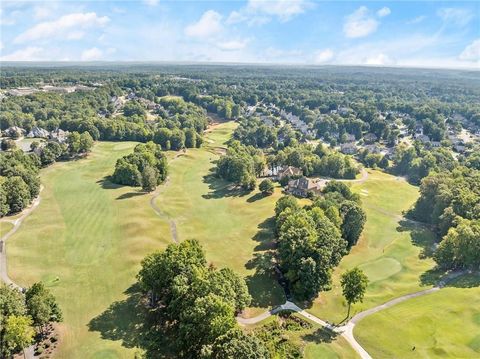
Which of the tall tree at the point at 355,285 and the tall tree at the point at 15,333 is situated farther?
the tall tree at the point at 355,285

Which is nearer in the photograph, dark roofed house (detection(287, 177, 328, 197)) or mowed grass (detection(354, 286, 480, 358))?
mowed grass (detection(354, 286, 480, 358))

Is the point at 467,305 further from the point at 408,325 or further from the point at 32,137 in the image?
the point at 32,137

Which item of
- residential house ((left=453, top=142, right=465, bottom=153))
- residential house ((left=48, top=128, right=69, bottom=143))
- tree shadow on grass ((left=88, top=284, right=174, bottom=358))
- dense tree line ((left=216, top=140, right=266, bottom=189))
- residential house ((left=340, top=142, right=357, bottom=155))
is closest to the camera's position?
tree shadow on grass ((left=88, top=284, right=174, bottom=358))

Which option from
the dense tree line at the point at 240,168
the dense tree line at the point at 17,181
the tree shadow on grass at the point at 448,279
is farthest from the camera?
the dense tree line at the point at 240,168

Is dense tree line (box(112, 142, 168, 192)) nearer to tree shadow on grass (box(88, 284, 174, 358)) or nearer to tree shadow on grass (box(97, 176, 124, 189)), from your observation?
tree shadow on grass (box(97, 176, 124, 189))

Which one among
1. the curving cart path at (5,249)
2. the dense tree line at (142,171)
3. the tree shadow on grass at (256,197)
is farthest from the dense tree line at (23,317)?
the tree shadow on grass at (256,197)

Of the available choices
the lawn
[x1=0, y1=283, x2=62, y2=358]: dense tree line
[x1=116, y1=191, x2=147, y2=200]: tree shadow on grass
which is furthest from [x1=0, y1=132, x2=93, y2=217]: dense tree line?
[x1=0, y1=283, x2=62, y2=358]: dense tree line

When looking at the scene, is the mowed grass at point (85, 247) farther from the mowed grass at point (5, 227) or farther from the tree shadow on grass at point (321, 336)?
the tree shadow on grass at point (321, 336)
